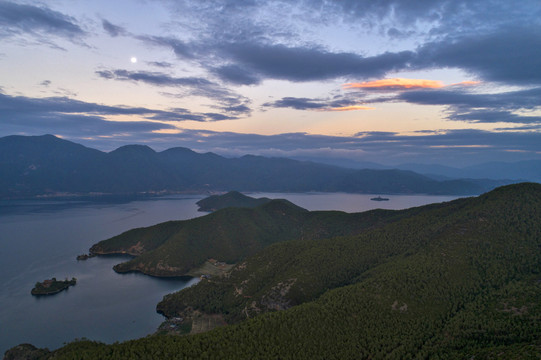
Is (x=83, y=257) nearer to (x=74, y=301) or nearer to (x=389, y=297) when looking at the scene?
(x=74, y=301)

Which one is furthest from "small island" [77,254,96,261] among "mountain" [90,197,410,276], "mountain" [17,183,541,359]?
"mountain" [17,183,541,359]

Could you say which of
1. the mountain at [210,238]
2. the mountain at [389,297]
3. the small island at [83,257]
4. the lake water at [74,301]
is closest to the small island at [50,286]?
the lake water at [74,301]

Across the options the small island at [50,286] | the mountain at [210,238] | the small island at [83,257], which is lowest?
the small island at [83,257]

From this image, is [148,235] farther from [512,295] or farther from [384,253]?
[512,295]

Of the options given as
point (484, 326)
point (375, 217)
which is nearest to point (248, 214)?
point (375, 217)

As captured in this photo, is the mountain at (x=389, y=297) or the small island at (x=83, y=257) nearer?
the mountain at (x=389, y=297)

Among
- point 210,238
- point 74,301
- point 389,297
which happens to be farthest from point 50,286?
Answer: point 389,297

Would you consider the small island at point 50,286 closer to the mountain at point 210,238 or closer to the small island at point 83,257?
the mountain at point 210,238
